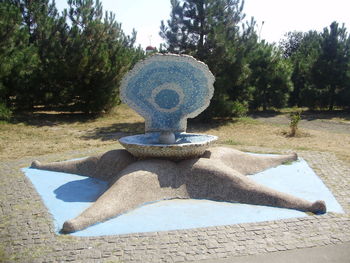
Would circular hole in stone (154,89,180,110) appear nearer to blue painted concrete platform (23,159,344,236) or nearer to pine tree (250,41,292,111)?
blue painted concrete platform (23,159,344,236)

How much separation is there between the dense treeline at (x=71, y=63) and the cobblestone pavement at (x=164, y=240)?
11314 mm

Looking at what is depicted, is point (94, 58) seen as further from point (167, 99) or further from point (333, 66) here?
point (333, 66)

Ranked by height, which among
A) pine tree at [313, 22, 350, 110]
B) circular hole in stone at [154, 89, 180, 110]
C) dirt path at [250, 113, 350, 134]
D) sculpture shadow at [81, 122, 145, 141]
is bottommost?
sculpture shadow at [81, 122, 145, 141]

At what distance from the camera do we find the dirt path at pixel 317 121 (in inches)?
613

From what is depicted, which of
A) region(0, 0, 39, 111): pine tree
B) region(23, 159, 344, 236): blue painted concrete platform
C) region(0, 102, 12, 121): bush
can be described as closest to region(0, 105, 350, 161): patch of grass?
region(0, 102, 12, 121): bush

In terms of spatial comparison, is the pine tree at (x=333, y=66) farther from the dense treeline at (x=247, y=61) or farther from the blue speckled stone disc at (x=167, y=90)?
the blue speckled stone disc at (x=167, y=90)

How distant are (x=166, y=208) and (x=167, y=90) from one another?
2.99 meters

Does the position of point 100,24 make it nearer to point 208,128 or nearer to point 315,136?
point 208,128

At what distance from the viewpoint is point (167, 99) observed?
7.98 metres

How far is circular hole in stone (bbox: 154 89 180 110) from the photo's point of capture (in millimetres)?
7910

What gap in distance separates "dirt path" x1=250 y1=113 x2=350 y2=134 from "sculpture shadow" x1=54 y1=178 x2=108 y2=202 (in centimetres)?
1121

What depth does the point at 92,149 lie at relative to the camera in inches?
431

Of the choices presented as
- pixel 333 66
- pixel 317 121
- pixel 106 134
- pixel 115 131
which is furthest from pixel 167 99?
pixel 333 66

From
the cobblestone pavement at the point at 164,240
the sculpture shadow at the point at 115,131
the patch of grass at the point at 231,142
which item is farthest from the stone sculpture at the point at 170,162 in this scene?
the sculpture shadow at the point at 115,131
